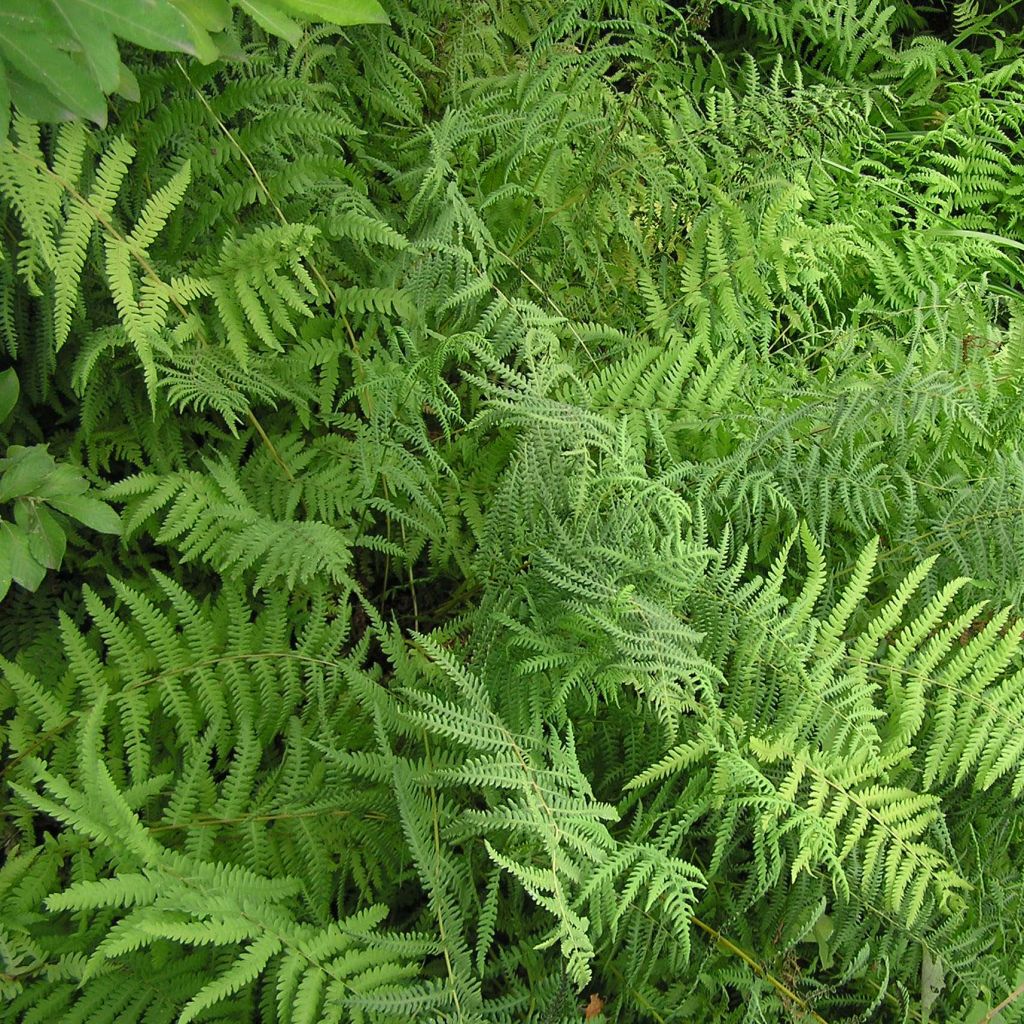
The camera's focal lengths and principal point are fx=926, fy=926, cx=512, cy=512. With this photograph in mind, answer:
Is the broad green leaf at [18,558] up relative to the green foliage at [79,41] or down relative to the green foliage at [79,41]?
down

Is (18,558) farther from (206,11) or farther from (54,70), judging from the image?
(206,11)

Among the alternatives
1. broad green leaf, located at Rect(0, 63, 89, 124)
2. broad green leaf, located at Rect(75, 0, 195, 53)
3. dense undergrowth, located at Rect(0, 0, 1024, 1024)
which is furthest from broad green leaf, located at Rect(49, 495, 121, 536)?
broad green leaf, located at Rect(75, 0, 195, 53)

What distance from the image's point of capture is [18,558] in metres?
1.23

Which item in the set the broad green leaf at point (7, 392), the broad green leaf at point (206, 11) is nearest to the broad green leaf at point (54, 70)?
the broad green leaf at point (206, 11)

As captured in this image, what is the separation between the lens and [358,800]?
130 centimetres

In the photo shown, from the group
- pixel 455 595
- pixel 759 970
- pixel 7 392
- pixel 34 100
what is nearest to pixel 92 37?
pixel 34 100

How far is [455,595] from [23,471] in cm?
72

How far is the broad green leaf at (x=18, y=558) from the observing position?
1.23 metres

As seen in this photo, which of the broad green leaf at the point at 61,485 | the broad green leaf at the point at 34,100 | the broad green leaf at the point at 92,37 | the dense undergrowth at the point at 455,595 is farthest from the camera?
the broad green leaf at the point at 61,485

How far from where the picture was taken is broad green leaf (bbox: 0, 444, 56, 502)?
1.26 meters

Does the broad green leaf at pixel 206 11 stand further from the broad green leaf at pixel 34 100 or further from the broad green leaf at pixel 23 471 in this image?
the broad green leaf at pixel 23 471

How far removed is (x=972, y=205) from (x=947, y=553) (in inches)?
61.7

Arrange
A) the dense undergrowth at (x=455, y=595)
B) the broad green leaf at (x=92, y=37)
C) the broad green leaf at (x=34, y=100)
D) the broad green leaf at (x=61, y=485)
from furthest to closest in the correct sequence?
the broad green leaf at (x=61, y=485)
the dense undergrowth at (x=455, y=595)
the broad green leaf at (x=34, y=100)
the broad green leaf at (x=92, y=37)

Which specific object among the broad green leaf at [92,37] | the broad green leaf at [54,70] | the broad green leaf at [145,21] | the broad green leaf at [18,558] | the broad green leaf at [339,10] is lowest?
the broad green leaf at [18,558]
